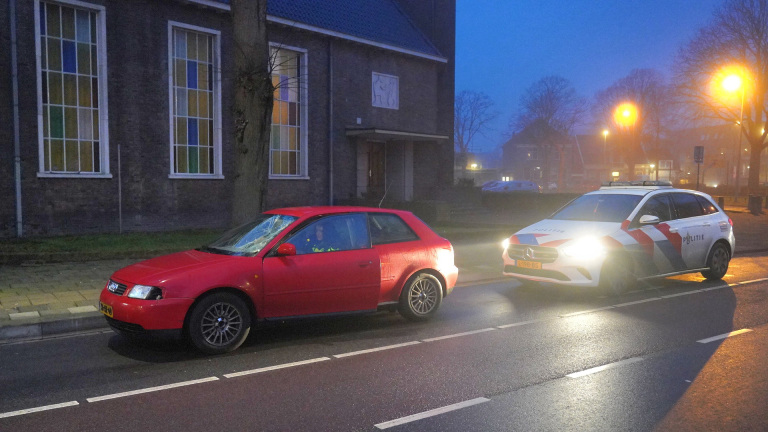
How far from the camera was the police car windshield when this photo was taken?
1016 cm

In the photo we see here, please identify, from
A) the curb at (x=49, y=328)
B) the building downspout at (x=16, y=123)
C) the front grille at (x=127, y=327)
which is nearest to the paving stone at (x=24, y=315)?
the curb at (x=49, y=328)

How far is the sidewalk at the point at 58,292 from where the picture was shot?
24.3ft

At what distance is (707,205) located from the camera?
37.6 ft

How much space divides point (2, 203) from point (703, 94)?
41.8 m

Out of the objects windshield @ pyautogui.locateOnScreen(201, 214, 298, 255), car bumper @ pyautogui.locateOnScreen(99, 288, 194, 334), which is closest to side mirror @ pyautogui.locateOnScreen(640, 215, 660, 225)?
windshield @ pyautogui.locateOnScreen(201, 214, 298, 255)

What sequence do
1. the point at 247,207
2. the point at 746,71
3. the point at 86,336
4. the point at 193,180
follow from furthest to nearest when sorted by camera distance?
the point at 746,71 < the point at 193,180 < the point at 247,207 < the point at 86,336

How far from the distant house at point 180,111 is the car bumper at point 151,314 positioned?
28.1 feet

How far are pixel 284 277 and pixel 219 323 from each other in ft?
2.78

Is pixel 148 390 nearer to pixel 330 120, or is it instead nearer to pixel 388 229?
pixel 388 229

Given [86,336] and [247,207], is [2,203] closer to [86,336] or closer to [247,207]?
[247,207]

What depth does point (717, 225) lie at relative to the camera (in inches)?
444

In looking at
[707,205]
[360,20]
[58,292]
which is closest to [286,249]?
[58,292]

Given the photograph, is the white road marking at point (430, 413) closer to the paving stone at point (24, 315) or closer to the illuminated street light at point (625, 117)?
the paving stone at point (24, 315)

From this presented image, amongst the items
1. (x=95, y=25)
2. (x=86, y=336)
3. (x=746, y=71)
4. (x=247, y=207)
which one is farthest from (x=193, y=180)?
(x=746, y=71)
